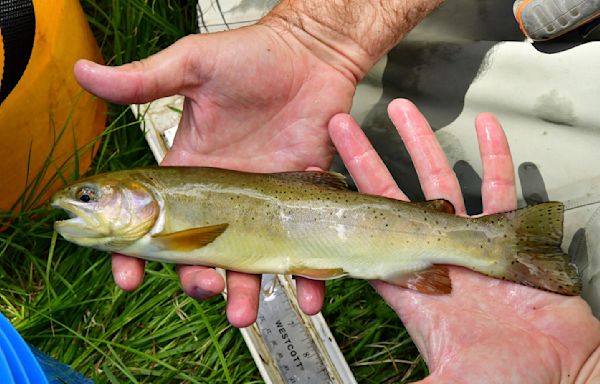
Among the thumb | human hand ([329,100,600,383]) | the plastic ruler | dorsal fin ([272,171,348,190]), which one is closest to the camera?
human hand ([329,100,600,383])

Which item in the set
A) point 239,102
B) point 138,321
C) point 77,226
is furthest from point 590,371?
point 138,321

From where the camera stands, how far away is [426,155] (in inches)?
122

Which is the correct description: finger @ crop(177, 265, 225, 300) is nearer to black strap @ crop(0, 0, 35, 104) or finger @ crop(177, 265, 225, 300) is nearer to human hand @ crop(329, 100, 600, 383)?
human hand @ crop(329, 100, 600, 383)

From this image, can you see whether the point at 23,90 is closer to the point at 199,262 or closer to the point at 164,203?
the point at 164,203

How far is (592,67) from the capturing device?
299 cm

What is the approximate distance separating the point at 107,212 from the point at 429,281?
4.59 feet

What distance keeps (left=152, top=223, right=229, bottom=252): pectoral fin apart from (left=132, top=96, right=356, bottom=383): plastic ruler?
42.4 inches

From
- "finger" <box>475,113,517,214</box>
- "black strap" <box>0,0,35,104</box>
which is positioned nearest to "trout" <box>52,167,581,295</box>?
"finger" <box>475,113,517,214</box>

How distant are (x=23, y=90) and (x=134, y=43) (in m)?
1.00

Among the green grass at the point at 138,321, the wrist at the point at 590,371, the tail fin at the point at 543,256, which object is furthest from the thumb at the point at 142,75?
the wrist at the point at 590,371

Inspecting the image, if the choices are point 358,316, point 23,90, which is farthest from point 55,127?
point 358,316

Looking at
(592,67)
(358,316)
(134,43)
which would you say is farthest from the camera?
(134,43)

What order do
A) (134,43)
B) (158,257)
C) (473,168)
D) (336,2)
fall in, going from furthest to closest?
(134,43)
(336,2)
(473,168)
(158,257)

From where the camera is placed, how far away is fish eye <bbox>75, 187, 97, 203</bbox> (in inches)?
106
